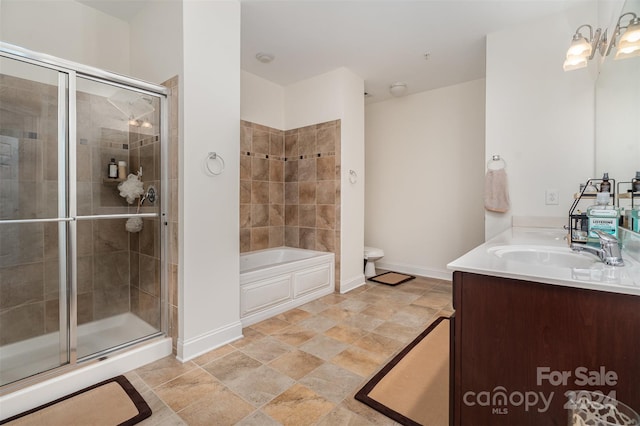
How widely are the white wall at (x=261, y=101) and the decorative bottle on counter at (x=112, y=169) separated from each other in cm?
156

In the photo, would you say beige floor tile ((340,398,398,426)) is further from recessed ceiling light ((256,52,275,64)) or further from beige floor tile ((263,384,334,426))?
recessed ceiling light ((256,52,275,64))

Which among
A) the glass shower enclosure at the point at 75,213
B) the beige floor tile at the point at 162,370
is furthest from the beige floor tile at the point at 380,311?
the glass shower enclosure at the point at 75,213

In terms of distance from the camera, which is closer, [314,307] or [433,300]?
[314,307]

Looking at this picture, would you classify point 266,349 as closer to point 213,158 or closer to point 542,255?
point 213,158

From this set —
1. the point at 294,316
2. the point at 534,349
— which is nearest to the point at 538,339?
the point at 534,349

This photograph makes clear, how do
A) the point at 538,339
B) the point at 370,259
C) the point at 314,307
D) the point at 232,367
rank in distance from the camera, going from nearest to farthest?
the point at 538,339 → the point at 232,367 → the point at 314,307 → the point at 370,259

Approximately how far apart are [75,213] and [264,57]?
2237 millimetres

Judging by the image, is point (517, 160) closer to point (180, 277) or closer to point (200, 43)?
point (200, 43)

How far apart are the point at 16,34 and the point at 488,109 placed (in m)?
3.62

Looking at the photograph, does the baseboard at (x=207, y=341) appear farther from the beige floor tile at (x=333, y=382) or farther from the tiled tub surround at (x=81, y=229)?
the beige floor tile at (x=333, y=382)

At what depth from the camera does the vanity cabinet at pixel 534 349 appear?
83cm

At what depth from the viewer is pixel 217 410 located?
1.46 meters

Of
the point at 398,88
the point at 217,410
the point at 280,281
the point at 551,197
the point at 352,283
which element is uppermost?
the point at 398,88

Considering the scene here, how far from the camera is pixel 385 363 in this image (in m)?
1.88
